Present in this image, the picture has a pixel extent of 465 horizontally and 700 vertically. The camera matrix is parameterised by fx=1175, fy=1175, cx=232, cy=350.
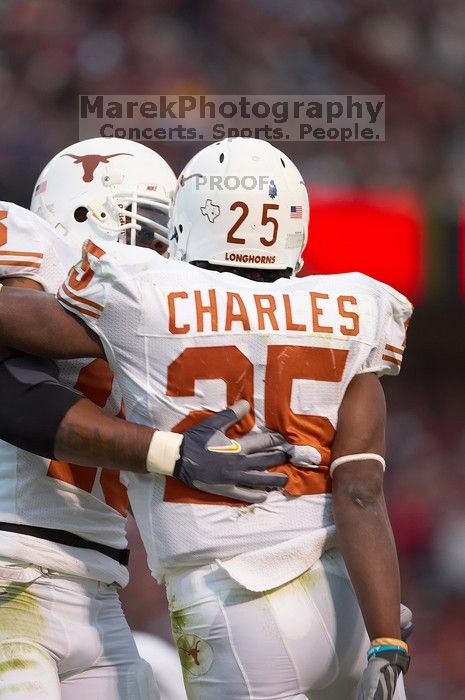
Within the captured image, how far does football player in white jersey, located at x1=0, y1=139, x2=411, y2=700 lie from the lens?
1.82m

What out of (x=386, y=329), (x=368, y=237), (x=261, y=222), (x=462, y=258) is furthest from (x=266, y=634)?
(x=462, y=258)

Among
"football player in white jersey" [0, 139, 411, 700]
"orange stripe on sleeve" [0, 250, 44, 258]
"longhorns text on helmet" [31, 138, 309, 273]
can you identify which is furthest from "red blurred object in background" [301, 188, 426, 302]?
"football player in white jersey" [0, 139, 411, 700]

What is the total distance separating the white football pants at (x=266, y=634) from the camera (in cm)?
180

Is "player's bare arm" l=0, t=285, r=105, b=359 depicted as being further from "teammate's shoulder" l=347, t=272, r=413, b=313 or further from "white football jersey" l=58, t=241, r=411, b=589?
"teammate's shoulder" l=347, t=272, r=413, b=313

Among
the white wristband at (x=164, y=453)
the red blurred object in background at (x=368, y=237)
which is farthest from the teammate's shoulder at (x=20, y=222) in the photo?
the red blurred object in background at (x=368, y=237)

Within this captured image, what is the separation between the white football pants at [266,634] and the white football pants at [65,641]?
239mm

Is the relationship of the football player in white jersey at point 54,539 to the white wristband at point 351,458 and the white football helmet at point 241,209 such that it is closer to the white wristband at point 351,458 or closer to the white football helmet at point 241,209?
the white wristband at point 351,458

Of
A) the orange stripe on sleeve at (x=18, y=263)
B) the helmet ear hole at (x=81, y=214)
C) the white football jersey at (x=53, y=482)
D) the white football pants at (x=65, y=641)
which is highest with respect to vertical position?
the helmet ear hole at (x=81, y=214)

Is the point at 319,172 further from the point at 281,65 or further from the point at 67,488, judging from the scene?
the point at 67,488

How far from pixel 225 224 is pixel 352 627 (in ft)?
2.31

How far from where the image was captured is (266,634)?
1.80 m

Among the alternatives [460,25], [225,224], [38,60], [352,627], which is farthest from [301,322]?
[460,25]

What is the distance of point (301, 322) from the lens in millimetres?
1879

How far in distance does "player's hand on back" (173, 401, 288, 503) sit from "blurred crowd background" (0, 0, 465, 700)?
12.5ft
